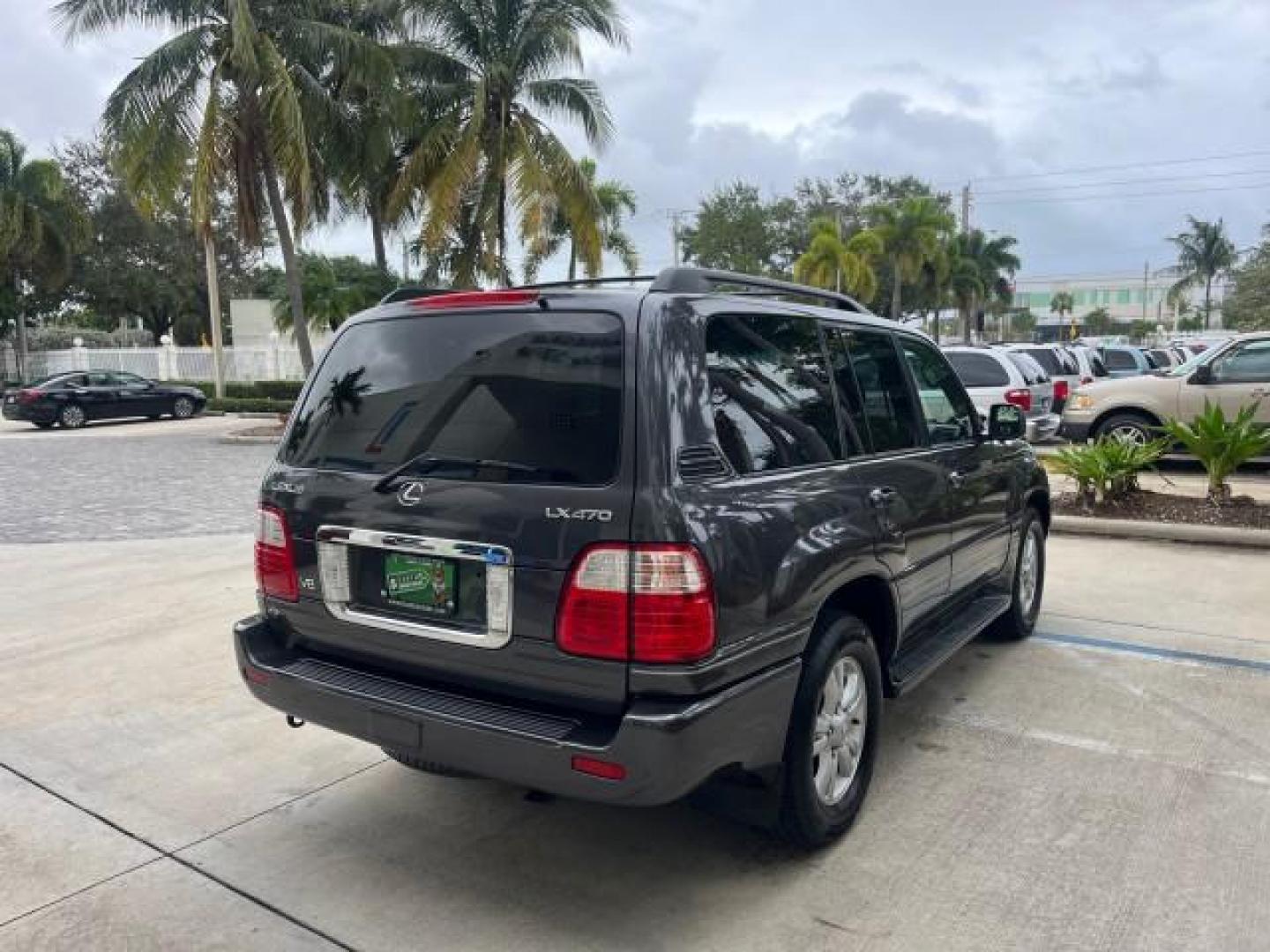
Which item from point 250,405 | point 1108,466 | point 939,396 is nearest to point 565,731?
point 939,396

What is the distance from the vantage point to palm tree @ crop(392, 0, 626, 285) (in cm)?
1867

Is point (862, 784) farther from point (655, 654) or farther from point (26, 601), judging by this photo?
point (26, 601)

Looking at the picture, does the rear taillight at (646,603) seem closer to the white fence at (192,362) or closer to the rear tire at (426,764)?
the rear tire at (426,764)

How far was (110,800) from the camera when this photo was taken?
3.72 meters

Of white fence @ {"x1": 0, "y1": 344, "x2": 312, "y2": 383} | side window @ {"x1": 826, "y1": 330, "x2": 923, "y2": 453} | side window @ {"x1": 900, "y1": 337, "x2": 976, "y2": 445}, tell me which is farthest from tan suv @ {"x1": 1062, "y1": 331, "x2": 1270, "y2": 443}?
white fence @ {"x1": 0, "y1": 344, "x2": 312, "y2": 383}

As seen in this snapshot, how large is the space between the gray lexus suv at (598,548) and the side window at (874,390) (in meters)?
0.04

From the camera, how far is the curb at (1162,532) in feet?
26.0

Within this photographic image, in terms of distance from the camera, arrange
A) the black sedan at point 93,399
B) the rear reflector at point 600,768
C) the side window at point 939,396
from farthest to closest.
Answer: the black sedan at point 93,399, the side window at point 939,396, the rear reflector at point 600,768

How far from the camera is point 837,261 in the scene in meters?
35.9

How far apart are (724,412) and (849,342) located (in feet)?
3.81

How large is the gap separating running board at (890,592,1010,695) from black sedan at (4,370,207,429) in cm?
2469

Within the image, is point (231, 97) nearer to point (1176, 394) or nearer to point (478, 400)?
point (1176, 394)

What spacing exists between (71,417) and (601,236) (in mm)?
14143

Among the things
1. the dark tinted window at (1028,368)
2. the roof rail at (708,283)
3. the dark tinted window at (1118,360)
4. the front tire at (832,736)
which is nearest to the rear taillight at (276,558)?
the roof rail at (708,283)
